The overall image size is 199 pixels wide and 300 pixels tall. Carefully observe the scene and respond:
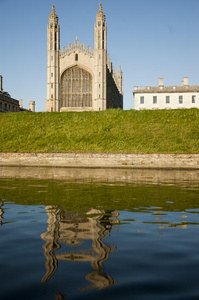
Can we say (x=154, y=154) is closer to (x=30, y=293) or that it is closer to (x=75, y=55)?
(x=30, y=293)

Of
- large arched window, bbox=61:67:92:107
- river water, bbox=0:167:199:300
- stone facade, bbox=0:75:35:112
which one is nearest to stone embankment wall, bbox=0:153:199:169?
river water, bbox=0:167:199:300

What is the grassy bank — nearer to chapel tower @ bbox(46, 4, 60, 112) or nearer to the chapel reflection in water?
the chapel reflection in water

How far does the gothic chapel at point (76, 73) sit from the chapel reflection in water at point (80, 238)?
189 feet

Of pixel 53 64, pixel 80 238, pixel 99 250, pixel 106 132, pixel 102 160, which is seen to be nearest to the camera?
pixel 99 250

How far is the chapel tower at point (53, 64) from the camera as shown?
207 ft

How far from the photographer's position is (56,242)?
4008 millimetres

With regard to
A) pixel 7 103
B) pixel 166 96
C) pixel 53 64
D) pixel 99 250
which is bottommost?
pixel 99 250

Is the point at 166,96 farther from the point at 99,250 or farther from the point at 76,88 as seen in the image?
the point at 99,250

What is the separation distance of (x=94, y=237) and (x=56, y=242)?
1.90ft

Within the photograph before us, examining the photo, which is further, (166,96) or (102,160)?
(166,96)

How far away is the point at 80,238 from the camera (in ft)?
13.8

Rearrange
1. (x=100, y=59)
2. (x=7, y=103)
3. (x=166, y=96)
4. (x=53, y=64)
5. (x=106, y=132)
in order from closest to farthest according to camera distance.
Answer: (x=106, y=132) < (x=100, y=59) < (x=53, y=64) < (x=166, y=96) < (x=7, y=103)

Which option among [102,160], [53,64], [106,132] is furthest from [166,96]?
[102,160]

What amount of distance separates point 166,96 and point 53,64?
2566cm
